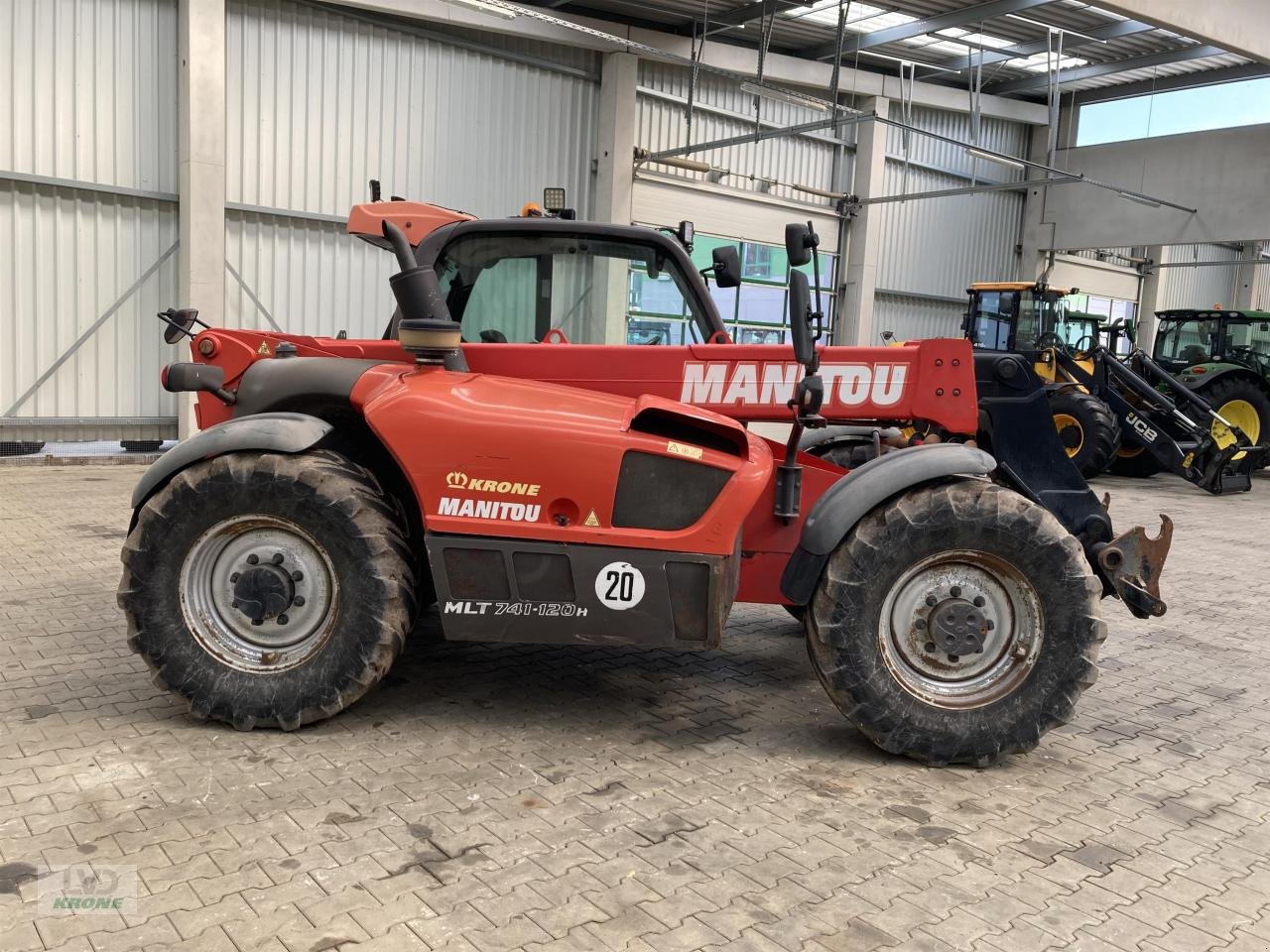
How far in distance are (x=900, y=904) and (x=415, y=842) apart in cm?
144

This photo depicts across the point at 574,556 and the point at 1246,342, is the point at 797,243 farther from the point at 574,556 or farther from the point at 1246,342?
the point at 1246,342

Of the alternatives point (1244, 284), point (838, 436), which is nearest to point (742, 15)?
point (838, 436)

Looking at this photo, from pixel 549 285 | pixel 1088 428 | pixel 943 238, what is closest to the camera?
pixel 549 285

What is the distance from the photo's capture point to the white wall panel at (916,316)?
2083 centimetres

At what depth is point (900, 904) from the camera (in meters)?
2.91

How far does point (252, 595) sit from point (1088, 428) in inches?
473

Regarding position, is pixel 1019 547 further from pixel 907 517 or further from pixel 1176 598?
pixel 1176 598

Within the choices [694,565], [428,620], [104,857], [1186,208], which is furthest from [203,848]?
[1186,208]

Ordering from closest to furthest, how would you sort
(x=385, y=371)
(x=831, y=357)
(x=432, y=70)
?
(x=385, y=371) → (x=831, y=357) → (x=432, y=70)

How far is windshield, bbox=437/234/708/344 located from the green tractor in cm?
1342

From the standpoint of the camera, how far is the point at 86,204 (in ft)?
39.1

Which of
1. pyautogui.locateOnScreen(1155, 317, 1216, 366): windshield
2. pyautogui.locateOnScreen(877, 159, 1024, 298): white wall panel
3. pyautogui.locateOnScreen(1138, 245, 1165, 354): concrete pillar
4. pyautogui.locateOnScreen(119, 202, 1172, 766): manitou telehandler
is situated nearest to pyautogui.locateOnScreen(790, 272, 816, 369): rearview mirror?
pyautogui.locateOnScreen(119, 202, 1172, 766): manitou telehandler

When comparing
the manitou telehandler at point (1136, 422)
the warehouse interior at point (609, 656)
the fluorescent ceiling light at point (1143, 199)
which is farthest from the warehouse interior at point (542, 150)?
the manitou telehandler at point (1136, 422)

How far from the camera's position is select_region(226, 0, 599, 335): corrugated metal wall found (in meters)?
12.8
